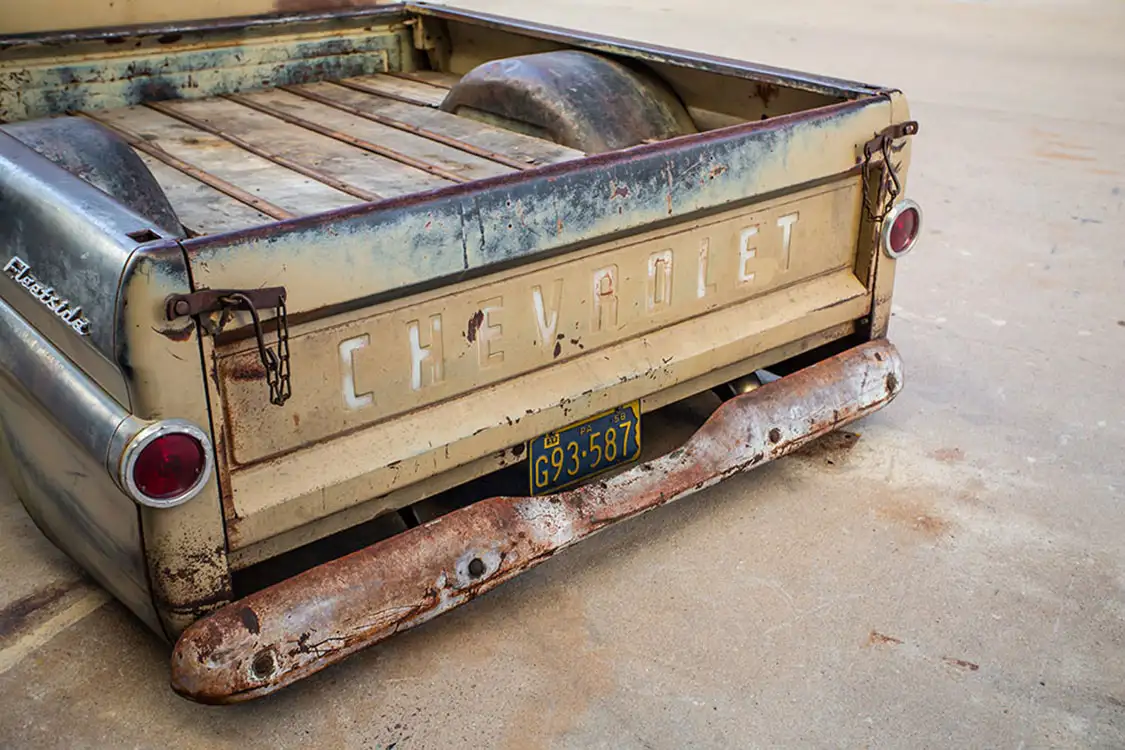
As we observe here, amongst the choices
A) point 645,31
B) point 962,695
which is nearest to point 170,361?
point 962,695

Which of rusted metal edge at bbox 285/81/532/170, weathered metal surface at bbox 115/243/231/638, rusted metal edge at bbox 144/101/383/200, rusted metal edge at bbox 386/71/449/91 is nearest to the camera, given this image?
weathered metal surface at bbox 115/243/231/638

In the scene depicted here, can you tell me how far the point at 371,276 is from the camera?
2.21 metres

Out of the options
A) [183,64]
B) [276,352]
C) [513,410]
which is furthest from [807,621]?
[183,64]

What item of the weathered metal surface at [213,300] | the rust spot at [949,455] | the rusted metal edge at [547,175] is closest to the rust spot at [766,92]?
the rusted metal edge at [547,175]

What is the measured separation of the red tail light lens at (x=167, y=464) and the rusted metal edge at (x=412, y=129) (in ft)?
4.59

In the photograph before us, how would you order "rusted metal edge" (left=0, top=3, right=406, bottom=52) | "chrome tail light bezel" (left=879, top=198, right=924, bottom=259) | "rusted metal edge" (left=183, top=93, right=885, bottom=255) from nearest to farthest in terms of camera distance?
"rusted metal edge" (left=183, top=93, right=885, bottom=255)
"chrome tail light bezel" (left=879, top=198, right=924, bottom=259)
"rusted metal edge" (left=0, top=3, right=406, bottom=52)

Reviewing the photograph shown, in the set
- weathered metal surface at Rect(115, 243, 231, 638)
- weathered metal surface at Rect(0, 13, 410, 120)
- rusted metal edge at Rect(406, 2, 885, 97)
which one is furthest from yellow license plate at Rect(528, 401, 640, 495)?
weathered metal surface at Rect(0, 13, 410, 120)

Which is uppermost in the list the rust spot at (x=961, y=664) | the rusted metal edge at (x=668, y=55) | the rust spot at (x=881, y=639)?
the rusted metal edge at (x=668, y=55)

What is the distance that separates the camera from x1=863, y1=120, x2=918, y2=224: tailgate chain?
300cm

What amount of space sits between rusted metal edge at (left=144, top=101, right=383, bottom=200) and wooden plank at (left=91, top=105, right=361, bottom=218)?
16 mm

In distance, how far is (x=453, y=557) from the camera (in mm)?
2424

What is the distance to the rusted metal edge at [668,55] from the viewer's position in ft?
10.4

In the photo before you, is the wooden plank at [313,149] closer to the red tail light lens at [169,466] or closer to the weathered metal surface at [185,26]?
the weathered metal surface at [185,26]

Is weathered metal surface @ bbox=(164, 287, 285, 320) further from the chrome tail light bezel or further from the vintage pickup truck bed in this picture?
the chrome tail light bezel
